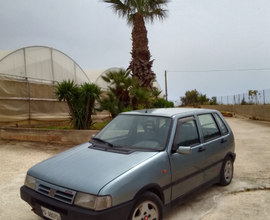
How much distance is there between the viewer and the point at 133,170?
2842mm

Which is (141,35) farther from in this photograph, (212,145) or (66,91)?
(212,145)

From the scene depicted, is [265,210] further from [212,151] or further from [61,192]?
[61,192]

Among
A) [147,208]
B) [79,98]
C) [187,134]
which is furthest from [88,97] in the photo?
[147,208]

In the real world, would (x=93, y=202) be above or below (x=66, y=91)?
below

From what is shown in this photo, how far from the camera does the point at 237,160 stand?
6.81m

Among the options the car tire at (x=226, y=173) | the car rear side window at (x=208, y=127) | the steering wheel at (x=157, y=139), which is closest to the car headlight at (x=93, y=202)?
the steering wheel at (x=157, y=139)

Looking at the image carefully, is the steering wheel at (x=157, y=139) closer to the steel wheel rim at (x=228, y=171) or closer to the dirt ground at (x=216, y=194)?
the dirt ground at (x=216, y=194)

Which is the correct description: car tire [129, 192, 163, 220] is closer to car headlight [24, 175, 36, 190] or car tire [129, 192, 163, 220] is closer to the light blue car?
the light blue car

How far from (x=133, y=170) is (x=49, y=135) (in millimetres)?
6585

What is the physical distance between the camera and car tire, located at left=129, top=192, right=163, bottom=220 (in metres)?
2.77

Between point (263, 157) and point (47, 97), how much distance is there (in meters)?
10.9

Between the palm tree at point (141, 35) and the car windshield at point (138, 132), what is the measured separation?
34.2 feet

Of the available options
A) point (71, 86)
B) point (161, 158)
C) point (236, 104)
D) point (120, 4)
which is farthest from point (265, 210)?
point (236, 104)

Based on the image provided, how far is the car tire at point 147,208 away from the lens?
2.77 metres
